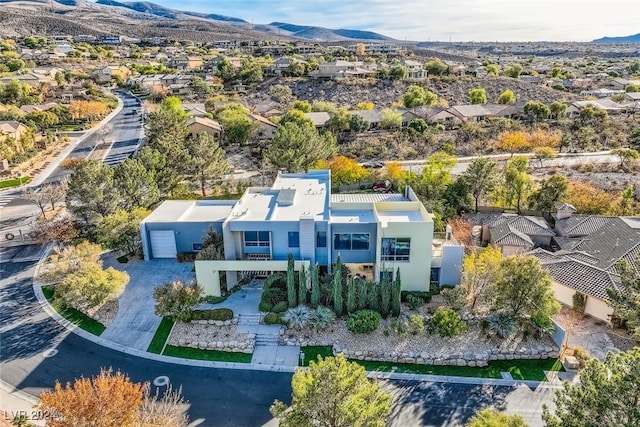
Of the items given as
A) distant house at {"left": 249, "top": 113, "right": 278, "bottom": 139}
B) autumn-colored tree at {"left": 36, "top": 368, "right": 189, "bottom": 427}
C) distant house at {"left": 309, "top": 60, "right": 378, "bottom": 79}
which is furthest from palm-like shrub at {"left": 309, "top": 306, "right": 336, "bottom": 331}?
distant house at {"left": 309, "top": 60, "right": 378, "bottom": 79}

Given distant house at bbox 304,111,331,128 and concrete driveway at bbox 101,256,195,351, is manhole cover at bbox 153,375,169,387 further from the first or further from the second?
distant house at bbox 304,111,331,128

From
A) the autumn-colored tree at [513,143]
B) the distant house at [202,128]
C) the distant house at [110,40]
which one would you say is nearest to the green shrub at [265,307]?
the distant house at [202,128]

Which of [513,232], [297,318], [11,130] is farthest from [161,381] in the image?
[11,130]

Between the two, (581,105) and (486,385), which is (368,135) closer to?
(581,105)

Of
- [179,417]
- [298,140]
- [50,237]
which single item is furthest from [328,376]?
[298,140]

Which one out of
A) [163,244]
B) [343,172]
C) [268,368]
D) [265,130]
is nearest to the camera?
[268,368]

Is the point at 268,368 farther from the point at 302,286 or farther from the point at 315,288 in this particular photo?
the point at 315,288
